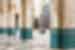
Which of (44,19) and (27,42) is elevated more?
(44,19)

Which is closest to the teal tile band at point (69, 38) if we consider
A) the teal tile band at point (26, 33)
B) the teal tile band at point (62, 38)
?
the teal tile band at point (62, 38)

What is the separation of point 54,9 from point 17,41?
0.77 feet

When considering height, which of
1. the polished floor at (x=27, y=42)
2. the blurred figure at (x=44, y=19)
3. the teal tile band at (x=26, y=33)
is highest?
the blurred figure at (x=44, y=19)

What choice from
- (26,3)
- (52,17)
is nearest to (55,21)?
(52,17)

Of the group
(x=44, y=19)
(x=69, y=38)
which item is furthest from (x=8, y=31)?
(x=69, y=38)

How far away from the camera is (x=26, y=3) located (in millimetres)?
651

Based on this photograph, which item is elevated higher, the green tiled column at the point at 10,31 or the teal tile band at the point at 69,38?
the green tiled column at the point at 10,31

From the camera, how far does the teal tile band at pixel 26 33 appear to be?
65cm

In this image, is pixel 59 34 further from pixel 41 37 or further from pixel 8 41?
pixel 8 41

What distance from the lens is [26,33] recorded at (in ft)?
2.13

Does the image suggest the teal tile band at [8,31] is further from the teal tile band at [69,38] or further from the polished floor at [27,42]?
the teal tile band at [69,38]

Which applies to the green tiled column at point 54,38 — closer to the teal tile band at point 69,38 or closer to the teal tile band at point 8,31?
the teal tile band at point 69,38

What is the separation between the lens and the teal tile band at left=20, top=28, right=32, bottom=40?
25.5 inches

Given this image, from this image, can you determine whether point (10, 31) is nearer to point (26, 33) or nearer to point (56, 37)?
point (26, 33)
